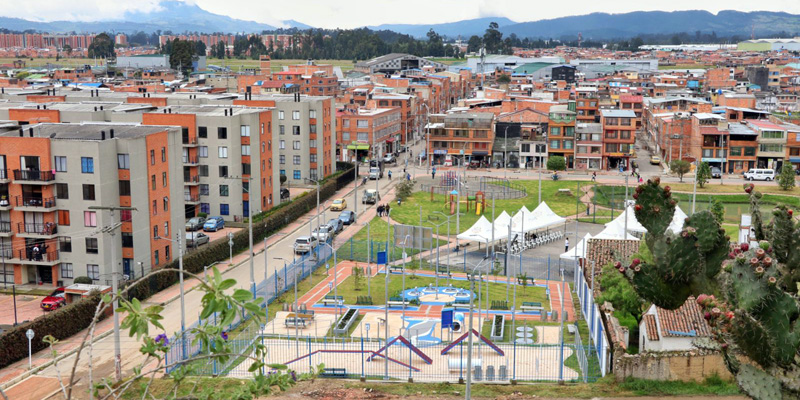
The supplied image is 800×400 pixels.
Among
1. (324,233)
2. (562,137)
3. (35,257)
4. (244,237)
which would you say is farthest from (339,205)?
(562,137)

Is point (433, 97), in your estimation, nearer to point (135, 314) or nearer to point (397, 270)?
point (397, 270)

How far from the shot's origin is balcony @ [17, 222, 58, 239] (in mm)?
38156

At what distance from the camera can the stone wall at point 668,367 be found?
27.2 meters

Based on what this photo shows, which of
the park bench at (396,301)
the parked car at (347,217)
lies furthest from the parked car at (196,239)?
the park bench at (396,301)

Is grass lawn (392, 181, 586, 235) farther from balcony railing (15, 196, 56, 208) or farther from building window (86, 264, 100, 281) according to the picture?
balcony railing (15, 196, 56, 208)

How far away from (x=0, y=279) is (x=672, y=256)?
32.3 metres

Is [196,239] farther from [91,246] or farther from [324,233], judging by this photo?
[91,246]

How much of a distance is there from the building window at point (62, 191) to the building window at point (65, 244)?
180 centimetres

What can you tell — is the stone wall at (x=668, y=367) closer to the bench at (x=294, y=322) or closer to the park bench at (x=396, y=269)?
the bench at (x=294, y=322)

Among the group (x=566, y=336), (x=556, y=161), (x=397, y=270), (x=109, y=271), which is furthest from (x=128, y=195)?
(x=556, y=161)

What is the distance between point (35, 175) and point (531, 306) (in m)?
22.7

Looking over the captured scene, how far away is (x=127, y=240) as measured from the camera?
128 feet

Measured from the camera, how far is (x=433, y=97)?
11162cm

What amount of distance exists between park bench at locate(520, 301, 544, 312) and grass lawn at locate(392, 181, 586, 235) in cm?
1515
